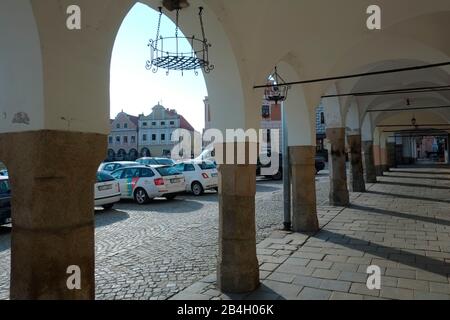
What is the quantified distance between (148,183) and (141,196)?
51 cm

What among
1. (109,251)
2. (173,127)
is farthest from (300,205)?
(173,127)

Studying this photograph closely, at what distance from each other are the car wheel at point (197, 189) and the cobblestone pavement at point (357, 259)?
20.1 ft

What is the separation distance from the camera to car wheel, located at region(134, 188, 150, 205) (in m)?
12.9

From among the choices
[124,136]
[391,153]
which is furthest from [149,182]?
[124,136]

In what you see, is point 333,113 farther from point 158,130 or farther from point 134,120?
point 134,120

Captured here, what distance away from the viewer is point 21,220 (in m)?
2.52

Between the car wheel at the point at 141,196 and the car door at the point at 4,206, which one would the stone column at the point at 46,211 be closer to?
the car door at the point at 4,206

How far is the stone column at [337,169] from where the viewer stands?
11.5 meters

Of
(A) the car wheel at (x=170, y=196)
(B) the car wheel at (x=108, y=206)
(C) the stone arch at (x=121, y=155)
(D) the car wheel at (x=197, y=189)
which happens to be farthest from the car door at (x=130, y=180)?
(C) the stone arch at (x=121, y=155)

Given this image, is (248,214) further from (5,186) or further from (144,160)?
(144,160)

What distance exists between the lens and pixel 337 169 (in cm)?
1179

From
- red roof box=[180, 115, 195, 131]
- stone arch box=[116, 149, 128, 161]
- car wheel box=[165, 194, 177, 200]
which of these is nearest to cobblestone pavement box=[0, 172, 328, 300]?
car wheel box=[165, 194, 177, 200]

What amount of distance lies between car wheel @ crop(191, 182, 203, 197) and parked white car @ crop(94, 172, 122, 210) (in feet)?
13.4
